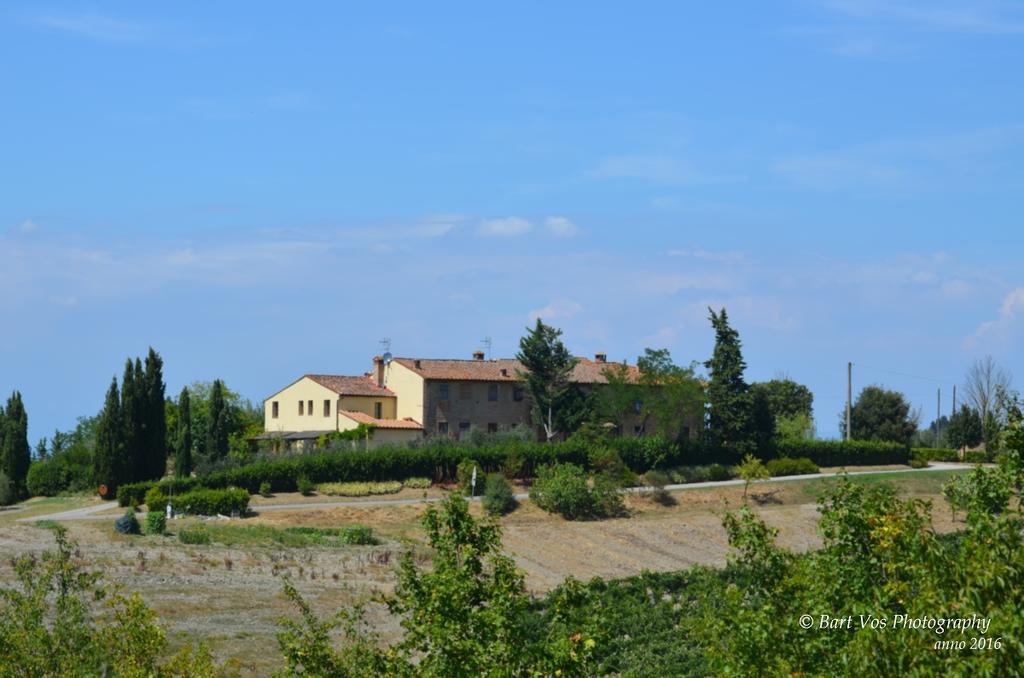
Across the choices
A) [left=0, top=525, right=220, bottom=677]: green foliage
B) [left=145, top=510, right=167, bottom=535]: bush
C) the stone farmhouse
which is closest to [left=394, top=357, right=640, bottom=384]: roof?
the stone farmhouse

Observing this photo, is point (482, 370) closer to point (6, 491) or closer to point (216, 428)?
point (216, 428)

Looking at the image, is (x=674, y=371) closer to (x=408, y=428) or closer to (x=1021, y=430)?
(x=408, y=428)

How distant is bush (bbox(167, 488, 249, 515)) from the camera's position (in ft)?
183

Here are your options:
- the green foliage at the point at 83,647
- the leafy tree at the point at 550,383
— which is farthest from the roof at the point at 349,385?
the green foliage at the point at 83,647

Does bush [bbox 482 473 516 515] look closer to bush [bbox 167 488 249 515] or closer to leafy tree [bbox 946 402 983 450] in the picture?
bush [bbox 167 488 249 515]

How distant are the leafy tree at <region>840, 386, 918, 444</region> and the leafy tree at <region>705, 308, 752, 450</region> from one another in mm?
20072

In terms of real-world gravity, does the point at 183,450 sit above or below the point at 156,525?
above

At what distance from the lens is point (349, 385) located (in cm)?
7994

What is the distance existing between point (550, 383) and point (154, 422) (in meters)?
25.7

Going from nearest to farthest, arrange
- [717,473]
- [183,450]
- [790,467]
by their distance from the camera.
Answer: [183,450]
[717,473]
[790,467]

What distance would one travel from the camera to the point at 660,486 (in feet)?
220

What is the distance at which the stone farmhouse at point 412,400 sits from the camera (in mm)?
77938

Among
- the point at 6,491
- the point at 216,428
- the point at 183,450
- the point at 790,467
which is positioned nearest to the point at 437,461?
the point at 183,450

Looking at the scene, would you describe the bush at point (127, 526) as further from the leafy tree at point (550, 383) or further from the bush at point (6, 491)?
the leafy tree at point (550, 383)
